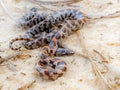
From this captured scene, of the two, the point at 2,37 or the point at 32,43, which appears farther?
the point at 2,37

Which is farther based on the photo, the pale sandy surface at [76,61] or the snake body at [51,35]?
the snake body at [51,35]

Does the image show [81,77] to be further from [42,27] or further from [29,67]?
[42,27]

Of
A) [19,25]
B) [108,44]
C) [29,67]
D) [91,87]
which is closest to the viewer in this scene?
[91,87]

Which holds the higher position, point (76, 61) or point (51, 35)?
point (51, 35)

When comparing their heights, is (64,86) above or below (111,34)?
below

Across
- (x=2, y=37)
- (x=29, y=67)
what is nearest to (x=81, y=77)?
(x=29, y=67)

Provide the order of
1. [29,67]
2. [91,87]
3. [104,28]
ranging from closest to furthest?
1. [91,87]
2. [29,67]
3. [104,28]

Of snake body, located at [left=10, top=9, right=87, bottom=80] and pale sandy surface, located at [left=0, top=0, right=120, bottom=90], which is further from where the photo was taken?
snake body, located at [left=10, top=9, right=87, bottom=80]

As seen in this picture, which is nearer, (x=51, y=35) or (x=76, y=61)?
(x=76, y=61)
